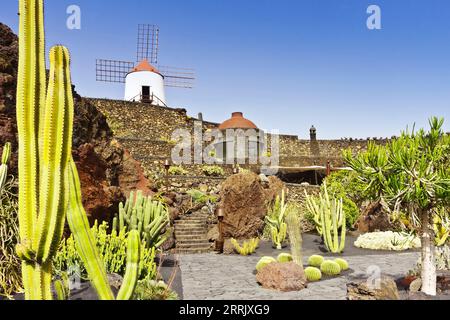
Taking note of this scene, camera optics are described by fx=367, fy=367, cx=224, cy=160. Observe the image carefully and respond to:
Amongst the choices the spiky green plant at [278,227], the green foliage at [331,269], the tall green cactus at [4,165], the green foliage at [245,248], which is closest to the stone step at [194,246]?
the green foliage at [245,248]

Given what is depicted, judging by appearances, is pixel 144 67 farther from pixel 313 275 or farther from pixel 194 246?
pixel 313 275

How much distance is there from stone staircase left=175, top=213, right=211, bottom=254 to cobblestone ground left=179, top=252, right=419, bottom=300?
0.82m

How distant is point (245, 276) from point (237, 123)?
2343 cm

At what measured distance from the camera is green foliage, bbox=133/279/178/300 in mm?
5832

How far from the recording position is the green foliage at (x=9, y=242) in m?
6.40

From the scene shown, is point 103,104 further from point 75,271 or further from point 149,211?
point 75,271

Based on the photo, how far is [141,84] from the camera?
113ft

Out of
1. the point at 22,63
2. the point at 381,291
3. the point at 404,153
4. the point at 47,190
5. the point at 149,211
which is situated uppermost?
the point at 22,63

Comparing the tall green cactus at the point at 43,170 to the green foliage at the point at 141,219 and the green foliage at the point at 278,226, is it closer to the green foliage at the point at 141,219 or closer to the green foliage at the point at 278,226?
the green foliage at the point at 141,219

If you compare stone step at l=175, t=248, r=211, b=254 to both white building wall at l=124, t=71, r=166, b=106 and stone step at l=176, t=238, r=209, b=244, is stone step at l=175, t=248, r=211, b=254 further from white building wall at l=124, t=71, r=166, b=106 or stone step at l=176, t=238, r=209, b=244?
white building wall at l=124, t=71, r=166, b=106

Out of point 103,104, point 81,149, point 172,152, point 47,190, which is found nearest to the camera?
point 47,190
